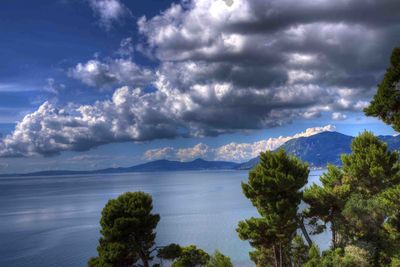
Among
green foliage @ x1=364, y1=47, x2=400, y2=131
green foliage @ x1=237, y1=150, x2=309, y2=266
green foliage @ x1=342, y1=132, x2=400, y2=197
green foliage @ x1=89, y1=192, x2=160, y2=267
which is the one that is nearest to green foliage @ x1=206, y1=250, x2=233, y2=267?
green foliage @ x1=237, y1=150, x2=309, y2=266

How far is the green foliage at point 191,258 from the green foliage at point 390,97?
78.3 ft

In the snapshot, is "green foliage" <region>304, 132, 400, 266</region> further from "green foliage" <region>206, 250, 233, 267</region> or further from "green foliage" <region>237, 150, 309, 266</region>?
"green foliage" <region>206, 250, 233, 267</region>

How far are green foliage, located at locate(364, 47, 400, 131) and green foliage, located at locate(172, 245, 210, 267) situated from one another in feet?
78.3

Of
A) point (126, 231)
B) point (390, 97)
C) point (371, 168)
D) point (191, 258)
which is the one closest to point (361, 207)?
point (371, 168)

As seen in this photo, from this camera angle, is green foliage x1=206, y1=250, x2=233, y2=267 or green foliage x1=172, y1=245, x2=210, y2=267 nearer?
green foliage x1=172, y1=245, x2=210, y2=267

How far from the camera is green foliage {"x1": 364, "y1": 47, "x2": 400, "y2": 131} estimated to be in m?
25.8

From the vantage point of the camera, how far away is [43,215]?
151 meters

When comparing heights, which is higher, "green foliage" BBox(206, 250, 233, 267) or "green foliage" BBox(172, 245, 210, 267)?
"green foliage" BBox(172, 245, 210, 267)

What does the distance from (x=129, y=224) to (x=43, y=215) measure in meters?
126

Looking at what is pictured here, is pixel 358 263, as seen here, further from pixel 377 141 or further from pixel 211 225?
pixel 211 225

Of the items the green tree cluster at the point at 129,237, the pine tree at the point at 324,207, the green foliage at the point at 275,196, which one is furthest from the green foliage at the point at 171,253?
the pine tree at the point at 324,207

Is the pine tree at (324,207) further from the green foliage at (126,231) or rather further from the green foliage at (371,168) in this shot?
the green foliage at (126,231)

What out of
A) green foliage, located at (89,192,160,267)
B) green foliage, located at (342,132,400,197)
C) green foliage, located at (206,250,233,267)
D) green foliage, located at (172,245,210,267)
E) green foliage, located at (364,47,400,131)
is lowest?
green foliage, located at (206,250,233,267)

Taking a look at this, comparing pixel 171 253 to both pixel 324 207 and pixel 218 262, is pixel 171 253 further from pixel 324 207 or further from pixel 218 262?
pixel 324 207
